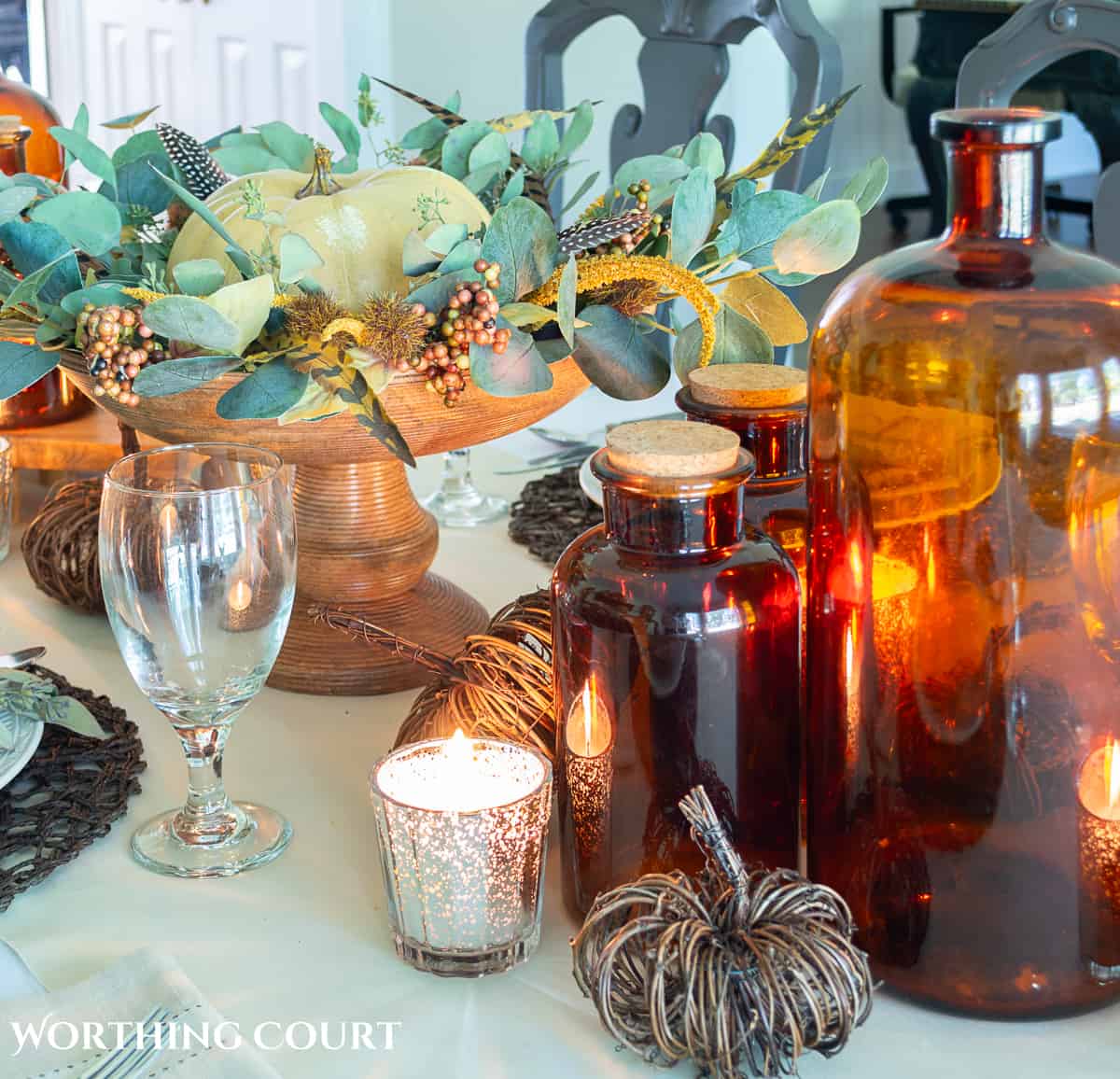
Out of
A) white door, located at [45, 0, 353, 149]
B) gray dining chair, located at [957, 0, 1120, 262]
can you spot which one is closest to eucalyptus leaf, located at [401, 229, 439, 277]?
gray dining chair, located at [957, 0, 1120, 262]

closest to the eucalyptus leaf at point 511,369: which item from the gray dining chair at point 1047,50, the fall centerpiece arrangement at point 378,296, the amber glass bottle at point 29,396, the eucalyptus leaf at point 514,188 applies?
the fall centerpiece arrangement at point 378,296

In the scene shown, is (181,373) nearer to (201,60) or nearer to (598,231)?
(598,231)

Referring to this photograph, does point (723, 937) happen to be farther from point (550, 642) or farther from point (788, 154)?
point (788, 154)

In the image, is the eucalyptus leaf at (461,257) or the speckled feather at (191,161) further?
the speckled feather at (191,161)

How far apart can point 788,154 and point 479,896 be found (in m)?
0.39

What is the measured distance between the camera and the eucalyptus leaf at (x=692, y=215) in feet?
2.07

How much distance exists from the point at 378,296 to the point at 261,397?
0.09 m

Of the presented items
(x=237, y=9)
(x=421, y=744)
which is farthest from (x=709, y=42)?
(x=237, y=9)

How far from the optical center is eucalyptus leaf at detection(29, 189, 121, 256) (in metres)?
0.64

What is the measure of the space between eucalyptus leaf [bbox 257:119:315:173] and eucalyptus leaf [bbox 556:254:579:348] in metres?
0.30

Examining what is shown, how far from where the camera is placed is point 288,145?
83 centimetres

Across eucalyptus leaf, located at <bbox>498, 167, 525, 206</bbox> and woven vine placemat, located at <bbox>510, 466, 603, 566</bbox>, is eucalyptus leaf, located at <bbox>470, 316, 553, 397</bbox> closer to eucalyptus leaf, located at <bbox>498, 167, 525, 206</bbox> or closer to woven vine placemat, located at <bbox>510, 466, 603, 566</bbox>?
eucalyptus leaf, located at <bbox>498, 167, 525, 206</bbox>

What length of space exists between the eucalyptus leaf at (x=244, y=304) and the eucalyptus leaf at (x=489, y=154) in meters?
0.24

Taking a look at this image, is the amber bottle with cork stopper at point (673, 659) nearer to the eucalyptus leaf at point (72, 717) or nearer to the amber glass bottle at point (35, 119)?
the eucalyptus leaf at point (72, 717)
